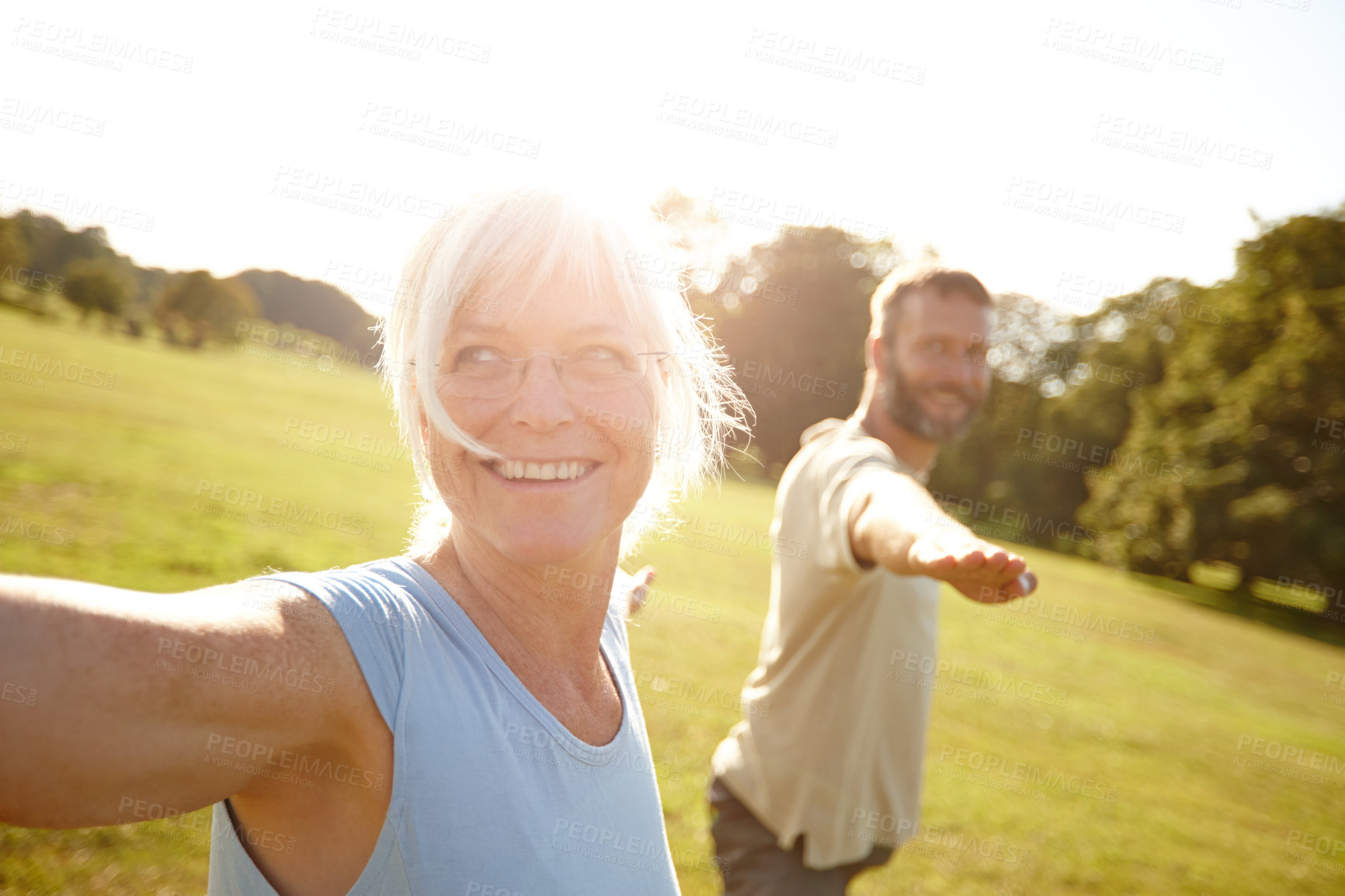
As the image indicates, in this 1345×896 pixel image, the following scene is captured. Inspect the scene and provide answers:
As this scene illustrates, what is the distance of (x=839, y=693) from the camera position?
2920 millimetres

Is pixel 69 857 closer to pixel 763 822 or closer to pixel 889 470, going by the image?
pixel 763 822

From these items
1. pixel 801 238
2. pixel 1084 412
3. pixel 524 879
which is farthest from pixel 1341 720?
pixel 801 238

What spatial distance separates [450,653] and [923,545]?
50.0 inches

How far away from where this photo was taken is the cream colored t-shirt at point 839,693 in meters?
2.86

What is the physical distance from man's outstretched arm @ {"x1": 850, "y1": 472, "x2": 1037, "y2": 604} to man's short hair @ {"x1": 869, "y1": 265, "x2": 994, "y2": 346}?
1.24m

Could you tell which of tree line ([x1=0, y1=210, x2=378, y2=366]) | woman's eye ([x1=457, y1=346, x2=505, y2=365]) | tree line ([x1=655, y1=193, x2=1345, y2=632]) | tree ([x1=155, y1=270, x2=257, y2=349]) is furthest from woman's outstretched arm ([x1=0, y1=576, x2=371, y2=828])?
tree ([x1=155, y1=270, x2=257, y2=349])

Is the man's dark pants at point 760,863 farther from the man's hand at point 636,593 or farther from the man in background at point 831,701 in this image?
the man's hand at point 636,593

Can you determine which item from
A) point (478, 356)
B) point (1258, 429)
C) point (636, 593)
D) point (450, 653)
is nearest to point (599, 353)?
point (478, 356)

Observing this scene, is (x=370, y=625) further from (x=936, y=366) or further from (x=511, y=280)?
(x=936, y=366)

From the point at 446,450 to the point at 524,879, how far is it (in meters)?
0.90

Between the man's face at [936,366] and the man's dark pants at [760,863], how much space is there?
1.82 meters

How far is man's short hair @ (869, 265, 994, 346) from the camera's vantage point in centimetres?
351

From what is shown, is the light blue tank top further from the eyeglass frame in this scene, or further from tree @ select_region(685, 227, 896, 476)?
tree @ select_region(685, 227, 896, 476)

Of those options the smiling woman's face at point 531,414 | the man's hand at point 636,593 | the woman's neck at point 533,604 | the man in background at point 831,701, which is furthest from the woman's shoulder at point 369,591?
the man in background at point 831,701
